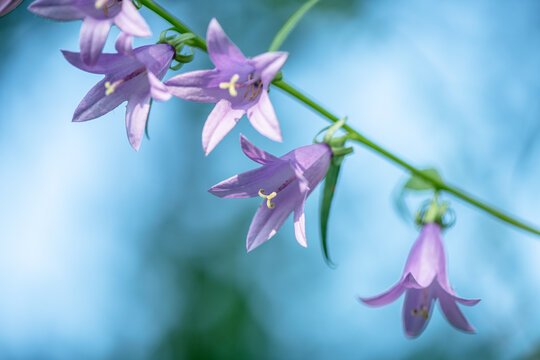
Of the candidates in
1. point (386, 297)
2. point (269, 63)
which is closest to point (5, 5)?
point (269, 63)

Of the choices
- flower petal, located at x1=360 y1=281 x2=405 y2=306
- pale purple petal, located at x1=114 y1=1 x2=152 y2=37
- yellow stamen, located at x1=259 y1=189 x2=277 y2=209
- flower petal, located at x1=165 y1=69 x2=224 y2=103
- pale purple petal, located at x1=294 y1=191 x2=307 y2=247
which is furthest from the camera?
flower petal, located at x1=360 y1=281 x2=405 y2=306

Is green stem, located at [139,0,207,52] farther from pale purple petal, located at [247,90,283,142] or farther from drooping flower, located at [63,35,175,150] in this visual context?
pale purple petal, located at [247,90,283,142]

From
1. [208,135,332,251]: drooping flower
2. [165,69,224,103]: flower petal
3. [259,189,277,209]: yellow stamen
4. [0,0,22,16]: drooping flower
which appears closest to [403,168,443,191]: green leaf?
[208,135,332,251]: drooping flower

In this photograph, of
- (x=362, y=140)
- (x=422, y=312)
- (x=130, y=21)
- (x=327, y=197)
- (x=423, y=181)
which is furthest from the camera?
(x=423, y=181)

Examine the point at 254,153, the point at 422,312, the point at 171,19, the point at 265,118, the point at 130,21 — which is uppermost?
the point at 171,19

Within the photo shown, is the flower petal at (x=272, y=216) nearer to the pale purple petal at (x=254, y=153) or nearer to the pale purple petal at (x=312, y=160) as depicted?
the pale purple petal at (x=312, y=160)

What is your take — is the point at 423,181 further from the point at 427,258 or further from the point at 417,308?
the point at 417,308

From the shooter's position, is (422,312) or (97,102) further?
(422,312)

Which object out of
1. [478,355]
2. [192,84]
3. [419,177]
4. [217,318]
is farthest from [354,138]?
[217,318]
